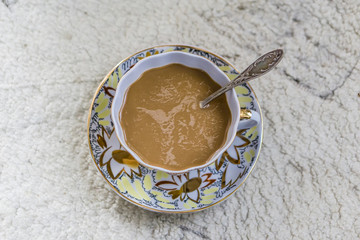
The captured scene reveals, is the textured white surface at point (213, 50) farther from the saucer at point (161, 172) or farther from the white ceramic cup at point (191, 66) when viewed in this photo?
the white ceramic cup at point (191, 66)

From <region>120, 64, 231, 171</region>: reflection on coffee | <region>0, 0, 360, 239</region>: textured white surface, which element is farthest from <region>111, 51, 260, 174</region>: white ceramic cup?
<region>0, 0, 360, 239</region>: textured white surface

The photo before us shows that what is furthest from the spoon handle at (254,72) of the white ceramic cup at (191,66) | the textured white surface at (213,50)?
the textured white surface at (213,50)

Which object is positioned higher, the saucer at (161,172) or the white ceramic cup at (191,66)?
the white ceramic cup at (191,66)

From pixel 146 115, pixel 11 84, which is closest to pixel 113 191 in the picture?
pixel 146 115

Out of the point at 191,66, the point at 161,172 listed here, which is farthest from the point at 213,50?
the point at 161,172

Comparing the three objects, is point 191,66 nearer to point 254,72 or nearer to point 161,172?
point 254,72
